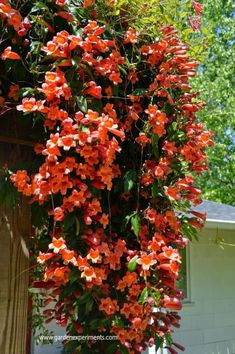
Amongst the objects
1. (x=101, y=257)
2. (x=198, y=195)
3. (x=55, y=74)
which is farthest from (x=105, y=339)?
(x=55, y=74)

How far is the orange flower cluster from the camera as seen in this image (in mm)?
1341

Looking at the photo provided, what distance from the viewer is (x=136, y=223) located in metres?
1.50

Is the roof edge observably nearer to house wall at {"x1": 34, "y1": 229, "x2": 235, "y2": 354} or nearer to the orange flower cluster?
house wall at {"x1": 34, "y1": 229, "x2": 235, "y2": 354}

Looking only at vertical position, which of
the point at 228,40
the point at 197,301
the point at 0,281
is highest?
the point at 228,40

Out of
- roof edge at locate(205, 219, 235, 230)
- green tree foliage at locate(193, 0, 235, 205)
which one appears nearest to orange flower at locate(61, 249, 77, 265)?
roof edge at locate(205, 219, 235, 230)

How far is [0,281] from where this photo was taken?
1491 millimetres

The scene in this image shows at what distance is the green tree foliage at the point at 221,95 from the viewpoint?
12836 millimetres

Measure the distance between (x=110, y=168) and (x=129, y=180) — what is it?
0.13 metres

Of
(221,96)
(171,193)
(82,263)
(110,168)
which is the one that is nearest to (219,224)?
(171,193)

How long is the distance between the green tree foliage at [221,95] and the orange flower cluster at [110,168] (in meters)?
11.0

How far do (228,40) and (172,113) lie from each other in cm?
1387

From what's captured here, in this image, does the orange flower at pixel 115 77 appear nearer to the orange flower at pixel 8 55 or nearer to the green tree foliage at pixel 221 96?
the orange flower at pixel 8 55

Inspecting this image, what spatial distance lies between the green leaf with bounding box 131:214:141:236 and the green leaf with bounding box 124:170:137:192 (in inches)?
4.0

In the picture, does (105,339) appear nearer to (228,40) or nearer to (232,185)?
(232,185)
